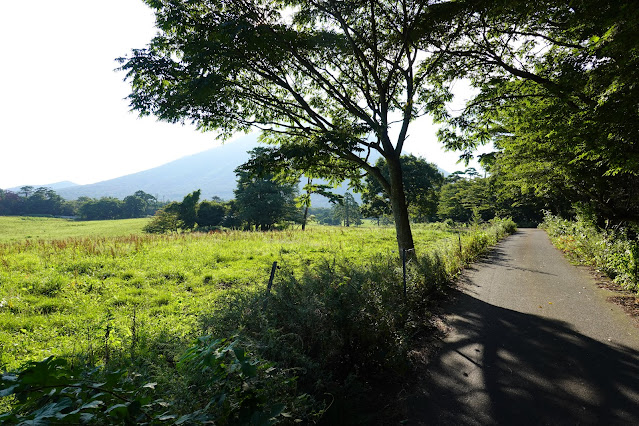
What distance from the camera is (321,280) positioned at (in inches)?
208

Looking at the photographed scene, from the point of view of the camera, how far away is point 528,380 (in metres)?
4.19

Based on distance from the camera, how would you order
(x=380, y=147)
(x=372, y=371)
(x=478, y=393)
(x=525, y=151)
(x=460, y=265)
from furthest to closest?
(x=525, y=151) → (x=460, y=265) → (x=380, y=147) → (x=372, y=371) → (x=478, y=393)

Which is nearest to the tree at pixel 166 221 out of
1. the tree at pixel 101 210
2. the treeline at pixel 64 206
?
the tree at pixel 101 210

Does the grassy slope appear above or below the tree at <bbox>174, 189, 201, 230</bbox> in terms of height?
below

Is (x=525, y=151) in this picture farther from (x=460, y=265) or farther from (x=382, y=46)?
(x=382, y=46)

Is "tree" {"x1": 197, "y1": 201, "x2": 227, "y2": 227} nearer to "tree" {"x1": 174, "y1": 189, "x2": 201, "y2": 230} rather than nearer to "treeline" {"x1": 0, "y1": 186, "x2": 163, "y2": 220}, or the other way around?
"tree" {"x1": 174, "y1": 189, "x2": 201, "y2": 230}

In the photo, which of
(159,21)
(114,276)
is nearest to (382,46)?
(159,21)

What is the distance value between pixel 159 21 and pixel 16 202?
454 ft

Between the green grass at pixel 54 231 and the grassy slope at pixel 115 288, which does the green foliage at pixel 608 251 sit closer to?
the grassy slope at pixel 115 288

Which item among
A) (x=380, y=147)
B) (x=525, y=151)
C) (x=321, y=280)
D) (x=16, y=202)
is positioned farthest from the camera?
(x=16, y=202)

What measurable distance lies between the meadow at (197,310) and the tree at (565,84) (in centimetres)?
486

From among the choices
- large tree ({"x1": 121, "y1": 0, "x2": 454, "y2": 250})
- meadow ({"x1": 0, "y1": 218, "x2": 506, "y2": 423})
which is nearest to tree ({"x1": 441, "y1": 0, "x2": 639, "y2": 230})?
large tree ({"x1": 121, "y1": 0, "x2": 454, "y2": 250})

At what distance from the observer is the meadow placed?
354 cm

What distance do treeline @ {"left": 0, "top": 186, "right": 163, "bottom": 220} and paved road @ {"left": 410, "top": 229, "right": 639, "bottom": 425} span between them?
120552 millimetres
